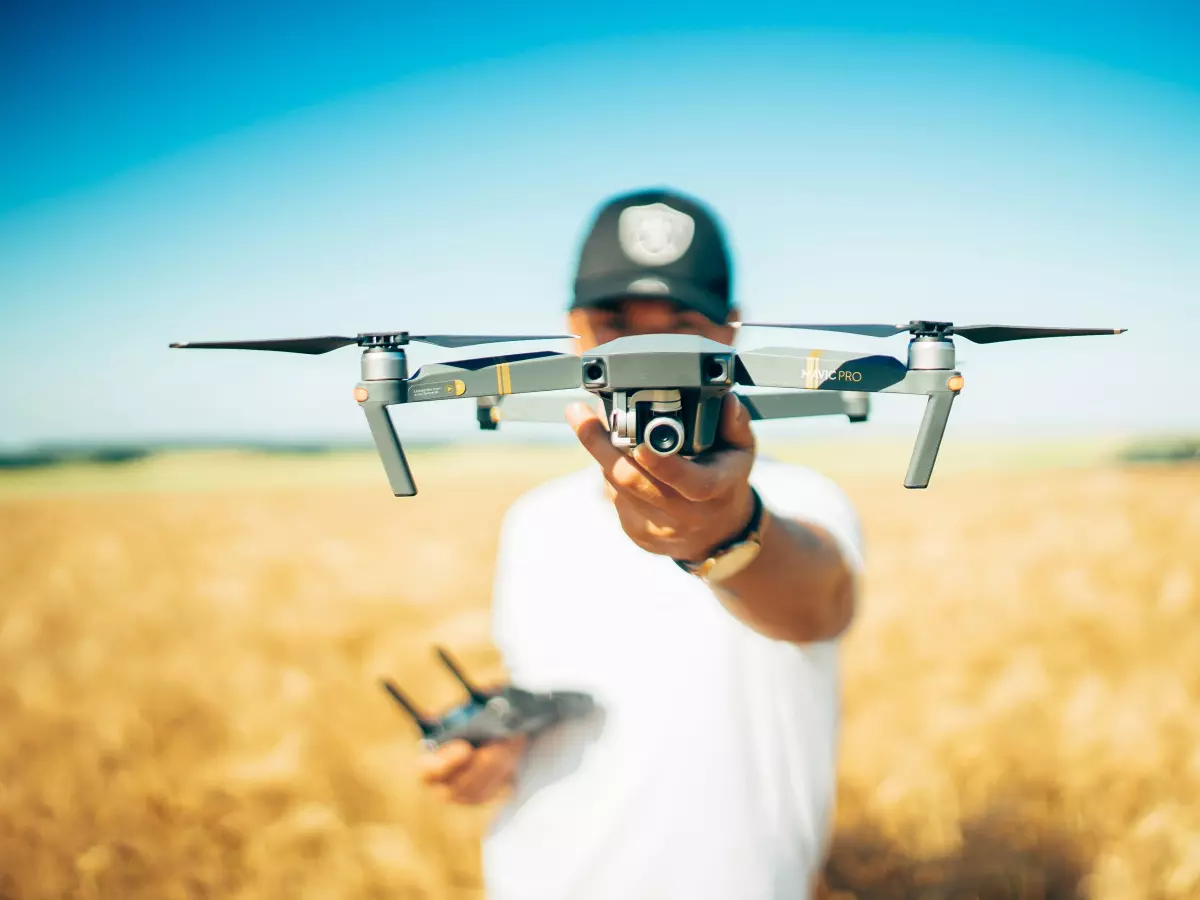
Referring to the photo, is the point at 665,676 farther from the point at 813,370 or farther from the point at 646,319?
the point at 813,370

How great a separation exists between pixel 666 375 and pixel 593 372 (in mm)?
179

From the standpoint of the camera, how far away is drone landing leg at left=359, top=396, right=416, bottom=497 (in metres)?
1.86

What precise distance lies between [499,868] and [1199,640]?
7631 mm

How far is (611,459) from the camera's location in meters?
1.95

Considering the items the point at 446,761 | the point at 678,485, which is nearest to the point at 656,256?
the point at 678,485

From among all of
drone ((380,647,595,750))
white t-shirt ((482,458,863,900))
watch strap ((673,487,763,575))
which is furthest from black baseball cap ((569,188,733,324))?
drone ((380,647,595,750))

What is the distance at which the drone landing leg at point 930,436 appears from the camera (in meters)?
1.79

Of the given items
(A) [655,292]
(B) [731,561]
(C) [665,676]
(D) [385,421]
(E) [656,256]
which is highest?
(E) [656,256]

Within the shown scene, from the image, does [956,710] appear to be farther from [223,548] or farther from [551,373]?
[223,548]

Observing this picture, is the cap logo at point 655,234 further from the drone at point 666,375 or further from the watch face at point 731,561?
the watch face at point 731,561

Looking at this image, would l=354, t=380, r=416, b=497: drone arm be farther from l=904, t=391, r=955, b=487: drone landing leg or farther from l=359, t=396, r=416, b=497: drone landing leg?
l=904, t=391, r=955, b=487: drone landing leg

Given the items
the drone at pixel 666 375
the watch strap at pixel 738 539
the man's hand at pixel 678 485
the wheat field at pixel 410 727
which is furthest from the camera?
the wheat field at pixel 410 727

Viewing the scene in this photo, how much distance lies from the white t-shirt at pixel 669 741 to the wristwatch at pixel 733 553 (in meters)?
0.74

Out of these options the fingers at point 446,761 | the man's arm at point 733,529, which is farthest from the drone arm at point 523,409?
the fingers at point 446,761
